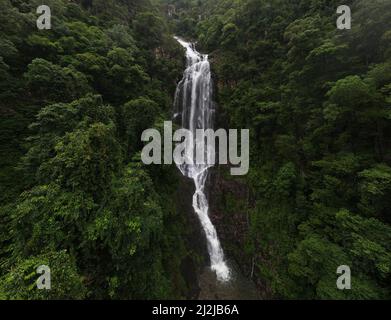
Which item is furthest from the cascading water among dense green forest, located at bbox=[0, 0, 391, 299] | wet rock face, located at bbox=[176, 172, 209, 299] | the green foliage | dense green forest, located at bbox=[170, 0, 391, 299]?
the green foliage

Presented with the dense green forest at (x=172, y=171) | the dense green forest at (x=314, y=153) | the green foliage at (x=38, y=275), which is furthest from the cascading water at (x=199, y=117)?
the green foliage at (x=38, y=275)

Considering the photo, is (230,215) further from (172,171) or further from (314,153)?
(314,153)

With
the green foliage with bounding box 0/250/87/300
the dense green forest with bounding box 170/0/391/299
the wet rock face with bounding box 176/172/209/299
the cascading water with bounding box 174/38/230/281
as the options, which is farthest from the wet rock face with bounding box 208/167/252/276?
the green foliage with bounding box 0/250/87/300

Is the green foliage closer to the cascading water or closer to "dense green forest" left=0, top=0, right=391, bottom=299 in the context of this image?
"dense green forest" left=0, top=0, right=391, bottom=299

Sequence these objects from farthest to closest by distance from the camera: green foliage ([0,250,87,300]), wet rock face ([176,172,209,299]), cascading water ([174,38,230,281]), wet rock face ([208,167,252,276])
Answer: cascading water ([174,38,230,281]) → wet rock face ([208,167,252,276]) → wet rock face ([176,172,209,299]) → green foliage ([0,250,87,300])

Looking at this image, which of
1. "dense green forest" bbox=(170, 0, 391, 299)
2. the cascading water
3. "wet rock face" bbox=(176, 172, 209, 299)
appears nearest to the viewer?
"dense green forest" bbox=(170, 0, 391, 299)

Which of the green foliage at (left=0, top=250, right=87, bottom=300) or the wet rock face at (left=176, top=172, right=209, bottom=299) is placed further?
the wet rock face at (left=176, top=172, right=209, bottom=299)

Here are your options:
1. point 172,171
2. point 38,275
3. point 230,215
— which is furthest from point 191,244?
point 38,275
